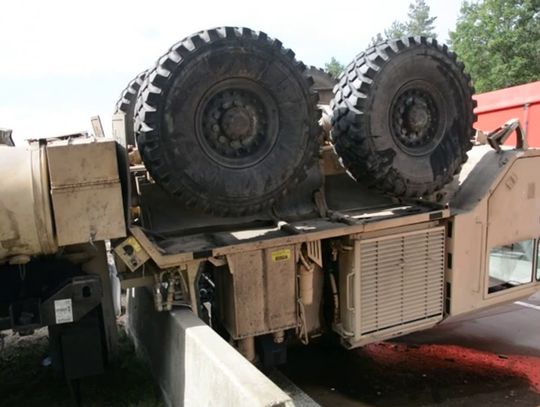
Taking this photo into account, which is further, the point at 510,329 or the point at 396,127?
the point at 510,329

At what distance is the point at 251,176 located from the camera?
11.6 ft

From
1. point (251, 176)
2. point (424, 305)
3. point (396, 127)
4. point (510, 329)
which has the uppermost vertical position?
point (396, 127)

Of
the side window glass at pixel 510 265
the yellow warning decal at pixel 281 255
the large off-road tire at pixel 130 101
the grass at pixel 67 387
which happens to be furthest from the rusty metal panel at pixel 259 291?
the side window glass at pixel 510 265

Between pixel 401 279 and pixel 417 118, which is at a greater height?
pixel 417 118

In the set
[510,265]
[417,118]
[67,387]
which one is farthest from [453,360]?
[67,387]

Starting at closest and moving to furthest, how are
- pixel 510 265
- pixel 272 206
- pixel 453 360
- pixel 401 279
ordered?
1. pixel 272 206
2. pixel 401 279
3. pixel 510 265
4. pixel 453 360

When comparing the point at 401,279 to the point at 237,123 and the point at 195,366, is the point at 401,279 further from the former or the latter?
the point at 195,366

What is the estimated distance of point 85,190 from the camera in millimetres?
2910

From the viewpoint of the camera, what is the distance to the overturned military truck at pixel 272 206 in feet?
9.94

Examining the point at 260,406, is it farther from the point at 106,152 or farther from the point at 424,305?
the point at 424,305

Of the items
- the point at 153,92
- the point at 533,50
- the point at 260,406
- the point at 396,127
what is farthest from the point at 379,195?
the point at 533,50

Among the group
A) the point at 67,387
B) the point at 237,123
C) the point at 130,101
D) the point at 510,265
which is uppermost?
the point at 130,101

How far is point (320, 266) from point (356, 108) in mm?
1259

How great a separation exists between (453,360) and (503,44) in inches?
989
